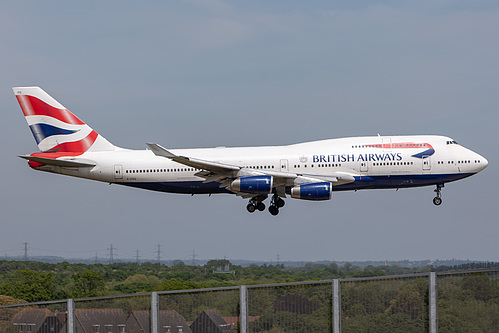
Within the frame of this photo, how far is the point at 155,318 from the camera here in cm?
1791

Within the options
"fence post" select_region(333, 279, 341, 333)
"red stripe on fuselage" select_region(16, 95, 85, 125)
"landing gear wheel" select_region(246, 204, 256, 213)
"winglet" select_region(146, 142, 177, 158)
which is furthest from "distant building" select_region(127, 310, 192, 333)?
"red stripe on fuselage" select_region(16, 95, 85, 125)

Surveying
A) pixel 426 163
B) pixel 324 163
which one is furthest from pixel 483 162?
pixel 324 163

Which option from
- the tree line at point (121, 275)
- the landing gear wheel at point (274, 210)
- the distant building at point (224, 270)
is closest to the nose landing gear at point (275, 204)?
the landing gear wheel at point (274, 210)

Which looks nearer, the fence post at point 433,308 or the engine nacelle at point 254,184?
the fence post at point 433,308

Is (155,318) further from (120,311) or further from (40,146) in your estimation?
(40,146)

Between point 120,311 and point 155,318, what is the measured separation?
3.52 feet

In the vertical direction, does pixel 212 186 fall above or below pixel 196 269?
above

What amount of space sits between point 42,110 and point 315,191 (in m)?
23.2

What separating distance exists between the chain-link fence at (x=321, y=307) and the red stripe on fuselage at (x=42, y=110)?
3601 cm

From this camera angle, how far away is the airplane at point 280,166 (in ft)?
146

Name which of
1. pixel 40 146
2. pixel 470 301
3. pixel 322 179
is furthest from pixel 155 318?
pixel 40 146

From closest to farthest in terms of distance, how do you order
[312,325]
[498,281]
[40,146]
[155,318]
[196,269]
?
1. [498,281]
2. [312,325]
3. [155,318]
4. [40,146]
5. [196,269]

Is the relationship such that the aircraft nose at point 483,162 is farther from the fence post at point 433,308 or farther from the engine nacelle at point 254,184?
the fence post at point 433,308

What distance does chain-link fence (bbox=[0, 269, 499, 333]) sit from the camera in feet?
49.0
